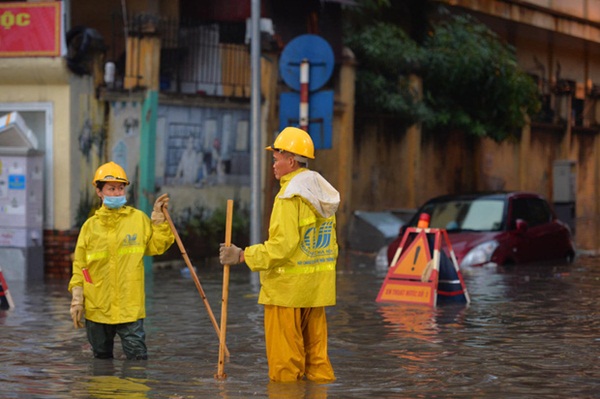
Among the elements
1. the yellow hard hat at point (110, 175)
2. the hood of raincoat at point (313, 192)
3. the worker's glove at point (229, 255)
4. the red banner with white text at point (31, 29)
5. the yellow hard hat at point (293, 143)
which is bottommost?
the worker's glove at point (229, 255)

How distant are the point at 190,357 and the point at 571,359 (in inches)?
123

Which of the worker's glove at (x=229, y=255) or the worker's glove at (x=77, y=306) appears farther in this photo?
the worker's glove at (x=77, y=306)

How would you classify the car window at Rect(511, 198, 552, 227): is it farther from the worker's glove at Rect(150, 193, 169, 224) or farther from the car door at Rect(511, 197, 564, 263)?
the worker's glove at Rect(150, 193, 169, 224)

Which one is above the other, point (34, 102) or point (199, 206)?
point (34, 102)

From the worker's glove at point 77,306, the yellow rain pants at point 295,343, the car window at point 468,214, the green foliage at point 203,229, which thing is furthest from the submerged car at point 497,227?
the yellow rain pants at point 295,343

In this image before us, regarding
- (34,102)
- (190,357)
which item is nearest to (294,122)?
(34,102)

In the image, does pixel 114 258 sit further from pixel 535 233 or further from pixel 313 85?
pixel 535 233

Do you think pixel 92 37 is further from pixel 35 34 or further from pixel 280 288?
pixel 280 288

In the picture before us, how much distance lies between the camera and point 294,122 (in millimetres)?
21078

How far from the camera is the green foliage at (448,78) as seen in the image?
28094mm

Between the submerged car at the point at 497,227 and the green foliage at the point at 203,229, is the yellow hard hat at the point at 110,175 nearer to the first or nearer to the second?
the submerged car at the point at 497,227

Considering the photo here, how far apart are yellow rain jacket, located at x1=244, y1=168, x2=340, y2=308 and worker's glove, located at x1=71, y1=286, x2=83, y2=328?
6.90 ft

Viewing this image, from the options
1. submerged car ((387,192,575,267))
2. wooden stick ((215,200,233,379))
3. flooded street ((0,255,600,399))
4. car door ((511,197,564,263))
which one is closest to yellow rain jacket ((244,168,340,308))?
wooden stick ((215,200,233,379))

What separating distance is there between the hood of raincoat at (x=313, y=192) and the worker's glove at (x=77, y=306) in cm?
244
